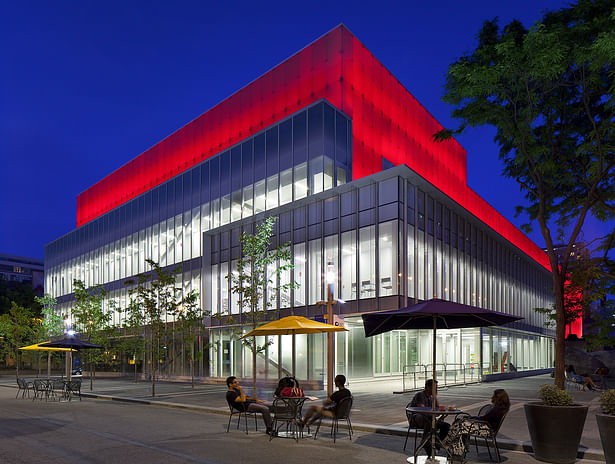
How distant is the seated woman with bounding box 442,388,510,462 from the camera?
32.8 ft

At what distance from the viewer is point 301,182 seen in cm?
3538

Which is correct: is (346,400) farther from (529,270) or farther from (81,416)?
(529,270)

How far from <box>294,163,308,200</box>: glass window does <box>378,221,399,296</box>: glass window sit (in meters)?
8.18

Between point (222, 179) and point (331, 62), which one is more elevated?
point (331, 62)

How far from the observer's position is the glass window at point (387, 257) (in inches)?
1086

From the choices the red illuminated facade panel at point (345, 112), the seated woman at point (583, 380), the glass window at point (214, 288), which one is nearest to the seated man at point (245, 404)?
the seated woman at point (583, 380)

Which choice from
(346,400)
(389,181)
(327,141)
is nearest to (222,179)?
(327,141)

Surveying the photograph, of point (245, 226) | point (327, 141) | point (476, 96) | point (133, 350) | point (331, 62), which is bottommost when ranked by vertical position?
point (133, 350)

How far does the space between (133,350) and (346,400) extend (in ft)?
89.2

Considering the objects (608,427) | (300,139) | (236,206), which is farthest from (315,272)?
(608,427)

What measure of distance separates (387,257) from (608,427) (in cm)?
1907

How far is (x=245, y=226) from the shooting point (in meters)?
36.2

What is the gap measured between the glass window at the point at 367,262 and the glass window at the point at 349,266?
17.4 inches

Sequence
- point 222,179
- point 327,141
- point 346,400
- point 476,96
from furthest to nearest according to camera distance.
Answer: point 222,179 → point 327,141 → point 476,96 → point 346,400
